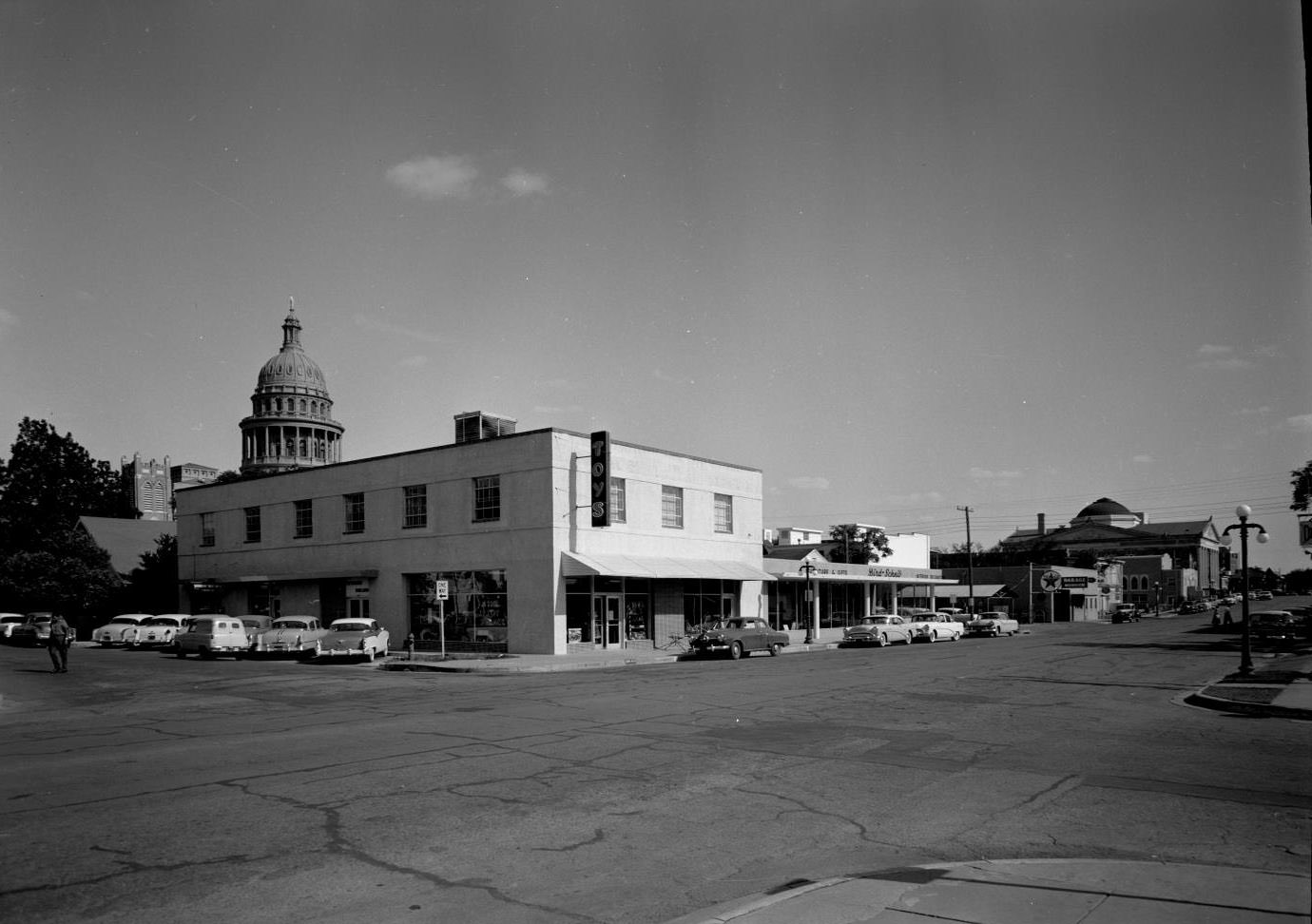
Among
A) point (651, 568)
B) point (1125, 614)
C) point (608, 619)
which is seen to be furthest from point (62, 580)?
point (1125, 614)

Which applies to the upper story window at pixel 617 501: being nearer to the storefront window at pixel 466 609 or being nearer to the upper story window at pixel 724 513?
the storefront window at pixel 466 609

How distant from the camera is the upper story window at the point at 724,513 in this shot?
44250 millimetres

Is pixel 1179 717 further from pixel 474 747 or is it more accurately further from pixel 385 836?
pixel 385 836

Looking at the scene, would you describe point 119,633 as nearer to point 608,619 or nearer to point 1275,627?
point 608,619

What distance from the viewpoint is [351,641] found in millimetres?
32750

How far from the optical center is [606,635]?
3750cm

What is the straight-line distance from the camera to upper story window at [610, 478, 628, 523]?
38.5 m

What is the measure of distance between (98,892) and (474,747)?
6231 mm

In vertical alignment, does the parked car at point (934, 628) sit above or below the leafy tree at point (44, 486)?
below

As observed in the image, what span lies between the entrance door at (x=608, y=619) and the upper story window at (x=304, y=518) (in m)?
15.4

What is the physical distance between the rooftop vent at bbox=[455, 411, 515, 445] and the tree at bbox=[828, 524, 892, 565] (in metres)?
40.4

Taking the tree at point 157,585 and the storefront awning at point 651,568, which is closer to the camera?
the storefront awning at point 651,568

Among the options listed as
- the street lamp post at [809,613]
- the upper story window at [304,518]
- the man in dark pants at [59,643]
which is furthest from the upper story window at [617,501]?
the man in dark pants at [59,643]

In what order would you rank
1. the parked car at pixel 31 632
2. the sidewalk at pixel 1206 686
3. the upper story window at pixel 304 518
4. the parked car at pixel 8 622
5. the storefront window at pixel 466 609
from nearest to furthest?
the sidewalk at pixel 1206 686 → the storefront window at pixel 466 609 → the upper story window at pixel 304 518 → the parked car at pixel 31 632 → the parked car at pixel 8 622
